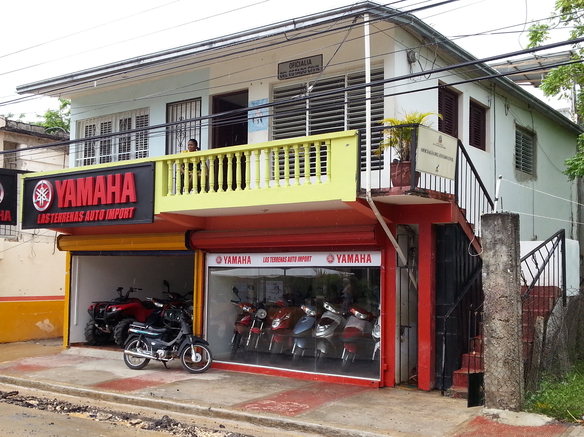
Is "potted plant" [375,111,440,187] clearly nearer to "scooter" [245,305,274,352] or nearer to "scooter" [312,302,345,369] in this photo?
"scooter" [312,302,345,369]

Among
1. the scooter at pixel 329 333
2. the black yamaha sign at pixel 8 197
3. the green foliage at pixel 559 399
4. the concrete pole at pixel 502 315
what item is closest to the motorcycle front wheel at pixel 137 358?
the scooter at pixel 329 333

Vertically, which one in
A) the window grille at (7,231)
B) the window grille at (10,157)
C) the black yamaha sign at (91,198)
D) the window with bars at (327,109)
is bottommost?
the window grille at (7,231)

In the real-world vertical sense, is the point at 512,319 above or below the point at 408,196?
below

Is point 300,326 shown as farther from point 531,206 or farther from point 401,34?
point 531,206

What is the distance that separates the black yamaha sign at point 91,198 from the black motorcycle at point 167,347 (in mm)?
2117

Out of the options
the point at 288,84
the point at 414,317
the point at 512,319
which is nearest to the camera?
the point at 512,319

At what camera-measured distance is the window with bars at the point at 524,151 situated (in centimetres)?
1557

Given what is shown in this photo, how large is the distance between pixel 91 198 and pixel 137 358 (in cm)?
325

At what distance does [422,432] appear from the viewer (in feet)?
25.3

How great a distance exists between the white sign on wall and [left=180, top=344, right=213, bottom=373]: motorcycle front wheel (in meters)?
5.36

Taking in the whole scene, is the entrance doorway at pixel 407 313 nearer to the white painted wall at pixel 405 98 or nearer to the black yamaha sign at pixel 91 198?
the white painted wall at pixel 405 98

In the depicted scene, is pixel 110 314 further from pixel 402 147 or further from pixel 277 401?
pixel 402 147

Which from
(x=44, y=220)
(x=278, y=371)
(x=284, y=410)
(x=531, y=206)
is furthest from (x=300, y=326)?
(x=531, y=206)

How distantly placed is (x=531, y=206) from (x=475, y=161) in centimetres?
357
